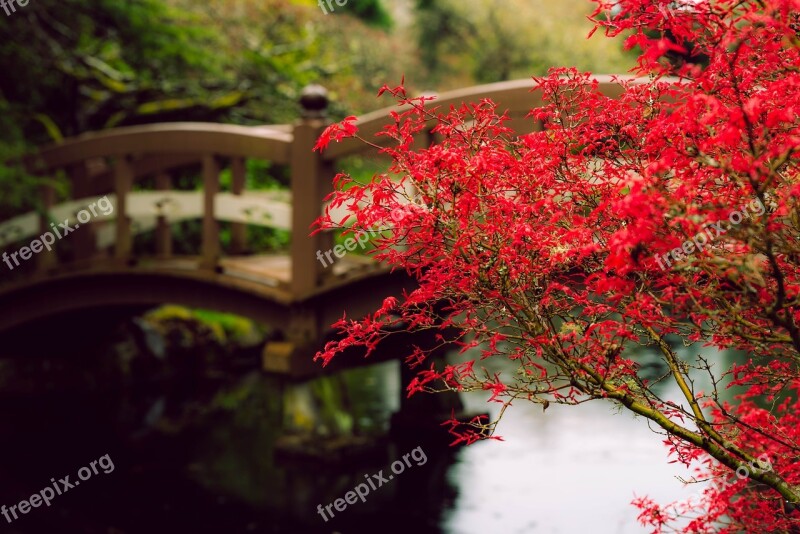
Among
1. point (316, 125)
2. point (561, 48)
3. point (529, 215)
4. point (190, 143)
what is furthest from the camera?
point (561, 48)

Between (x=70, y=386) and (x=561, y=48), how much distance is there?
1534 cm

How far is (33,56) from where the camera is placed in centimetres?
1310

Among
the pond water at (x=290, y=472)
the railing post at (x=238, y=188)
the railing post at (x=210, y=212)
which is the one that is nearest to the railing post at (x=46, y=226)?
the railing post at (x=238, y=188)

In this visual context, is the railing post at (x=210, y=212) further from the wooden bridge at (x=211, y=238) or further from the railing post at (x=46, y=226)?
the railing post at (x=46, y=226)

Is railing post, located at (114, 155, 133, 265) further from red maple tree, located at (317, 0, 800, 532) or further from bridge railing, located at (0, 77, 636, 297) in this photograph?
red maple tree, located at (317, 0, 800, 532)

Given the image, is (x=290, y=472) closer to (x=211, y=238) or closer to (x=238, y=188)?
(x=211, y=238)

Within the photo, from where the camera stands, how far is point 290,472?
10094mm

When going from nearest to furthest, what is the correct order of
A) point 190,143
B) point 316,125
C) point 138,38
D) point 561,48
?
point 316,125 < point 190,143 < point 138,38 < point 561,48

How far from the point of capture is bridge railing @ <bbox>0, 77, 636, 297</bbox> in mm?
9086

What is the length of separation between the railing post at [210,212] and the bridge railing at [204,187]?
0.03 feet

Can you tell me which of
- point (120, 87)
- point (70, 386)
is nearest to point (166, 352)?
point (70, 386)

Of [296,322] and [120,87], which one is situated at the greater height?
[120,87]

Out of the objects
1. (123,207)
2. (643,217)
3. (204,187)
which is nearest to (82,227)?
(123,207)

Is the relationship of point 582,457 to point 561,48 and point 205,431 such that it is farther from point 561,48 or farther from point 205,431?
point 561,48
